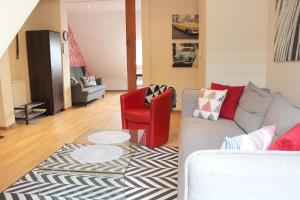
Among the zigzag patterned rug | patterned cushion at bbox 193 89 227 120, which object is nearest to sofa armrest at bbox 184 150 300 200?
the zigzag patterned rug

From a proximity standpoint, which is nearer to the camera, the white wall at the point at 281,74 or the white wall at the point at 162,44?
the white wall at the point at 281,74

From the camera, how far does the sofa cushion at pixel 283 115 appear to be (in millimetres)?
1716

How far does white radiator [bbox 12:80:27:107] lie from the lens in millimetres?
4945

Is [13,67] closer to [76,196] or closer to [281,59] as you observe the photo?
[76,196]

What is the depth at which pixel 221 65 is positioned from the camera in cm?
348

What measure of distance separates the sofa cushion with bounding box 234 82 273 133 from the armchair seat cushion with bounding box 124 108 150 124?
41.4 inches

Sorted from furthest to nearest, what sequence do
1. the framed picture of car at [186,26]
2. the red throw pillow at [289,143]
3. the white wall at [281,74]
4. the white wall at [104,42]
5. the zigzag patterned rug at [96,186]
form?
the white wall at [104,42]
the framed picture of car at [186,26]
the white wall at [281,74]
the zigzag patterned rug at [96,186]
the red throw pillow at [289,143]

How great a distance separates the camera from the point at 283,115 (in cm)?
181

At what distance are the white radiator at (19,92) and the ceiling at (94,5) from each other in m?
1.91

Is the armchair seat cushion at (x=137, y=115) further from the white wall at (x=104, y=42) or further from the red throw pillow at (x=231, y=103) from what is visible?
the white wall at (x=104, y=42)

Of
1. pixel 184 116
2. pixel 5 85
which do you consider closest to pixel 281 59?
pixel 184 116

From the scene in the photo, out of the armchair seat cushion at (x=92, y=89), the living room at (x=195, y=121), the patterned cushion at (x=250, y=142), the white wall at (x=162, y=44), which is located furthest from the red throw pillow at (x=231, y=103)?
the armchair seat cushion at (x=92, y=89)

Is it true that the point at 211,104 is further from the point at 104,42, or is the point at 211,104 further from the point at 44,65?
the point at 104,42

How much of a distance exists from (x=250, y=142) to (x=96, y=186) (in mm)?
1522
